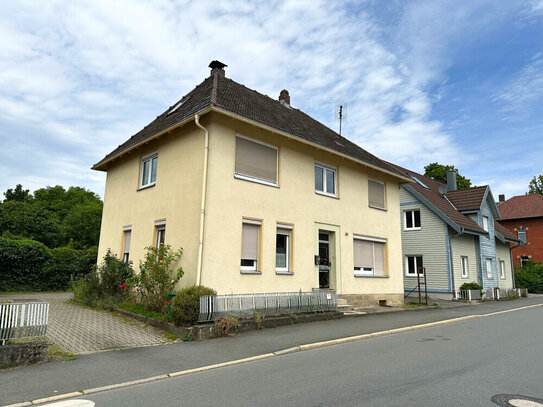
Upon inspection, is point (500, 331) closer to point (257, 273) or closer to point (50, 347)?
point (257, 273)

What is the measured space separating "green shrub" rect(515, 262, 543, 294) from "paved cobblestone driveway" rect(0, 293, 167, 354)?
33.7 meters

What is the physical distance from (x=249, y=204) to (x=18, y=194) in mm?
49494

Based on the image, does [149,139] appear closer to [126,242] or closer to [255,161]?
[255,161]

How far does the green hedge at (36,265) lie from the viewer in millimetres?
18500

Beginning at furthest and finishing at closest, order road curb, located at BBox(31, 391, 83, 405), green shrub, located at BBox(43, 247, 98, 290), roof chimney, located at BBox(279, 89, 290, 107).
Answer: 1. green shrub, located at BBox(43, 247, 98, 290)
2. roof chimney, located at BBox(279, 89, 290, 107)
3. road curb, located at BBox(31, 391, 83, 405)

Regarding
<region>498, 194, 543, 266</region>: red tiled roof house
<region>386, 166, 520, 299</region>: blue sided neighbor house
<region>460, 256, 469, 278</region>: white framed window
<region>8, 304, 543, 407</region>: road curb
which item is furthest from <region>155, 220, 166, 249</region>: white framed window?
<region>498, 194, 543, 266</region>: red tiled roof house

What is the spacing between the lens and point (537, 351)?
7.64m

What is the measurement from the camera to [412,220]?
24781mm

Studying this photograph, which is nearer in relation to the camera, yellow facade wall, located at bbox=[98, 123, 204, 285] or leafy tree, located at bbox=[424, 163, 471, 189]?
yellow facade wall, located at bbox=[98, 123, 204, 285]

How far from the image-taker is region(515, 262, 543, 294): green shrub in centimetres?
3231

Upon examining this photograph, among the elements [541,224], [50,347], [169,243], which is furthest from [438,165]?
[50,347]

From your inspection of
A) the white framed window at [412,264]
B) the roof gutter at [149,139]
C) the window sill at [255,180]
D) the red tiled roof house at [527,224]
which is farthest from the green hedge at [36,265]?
→ the red tiled roof house at [527,224]

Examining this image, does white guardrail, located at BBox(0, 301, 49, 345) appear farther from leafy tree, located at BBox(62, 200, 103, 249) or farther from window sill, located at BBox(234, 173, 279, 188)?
leafy tree, located at BBox(62, 200, 103, 249)

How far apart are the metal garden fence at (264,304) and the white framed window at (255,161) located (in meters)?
3.68
